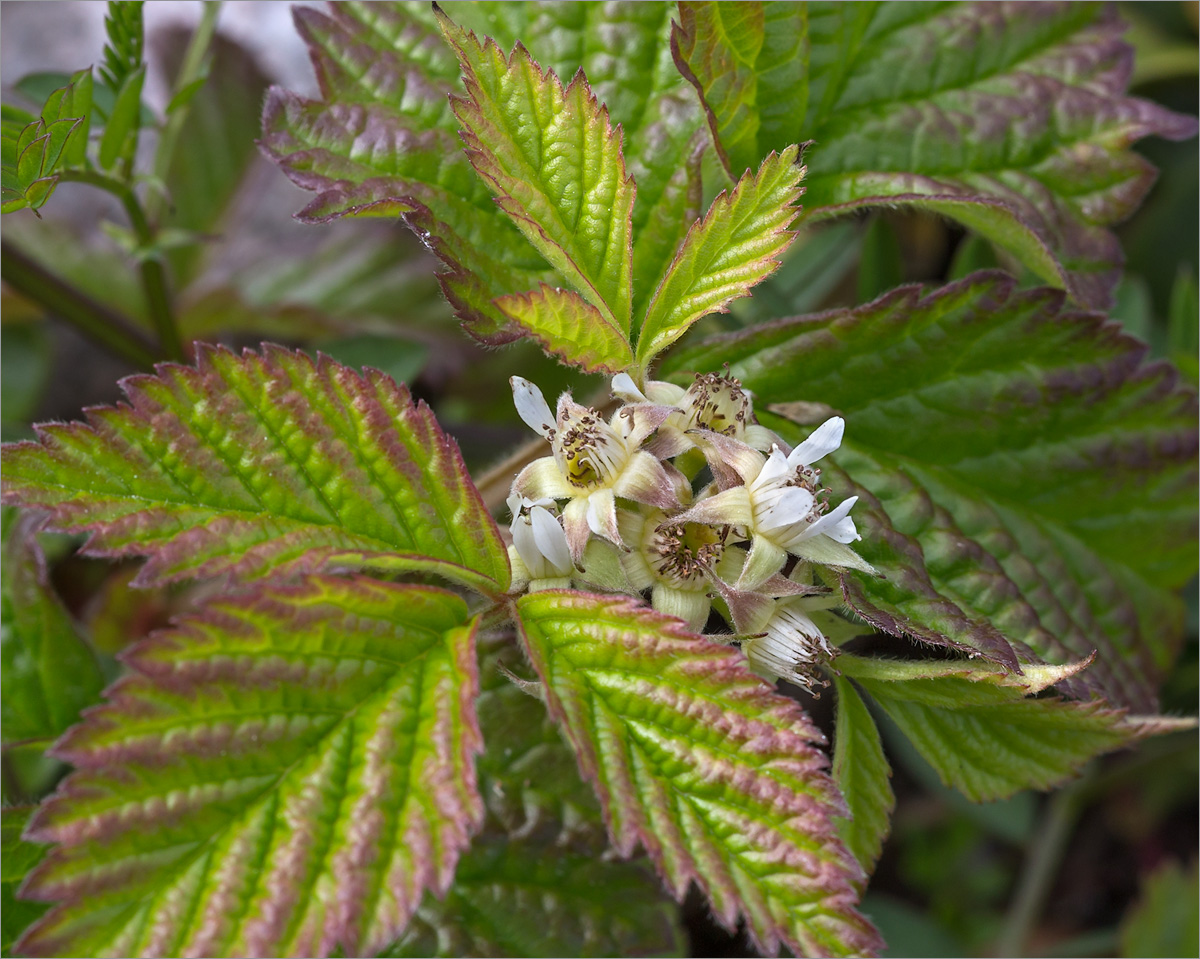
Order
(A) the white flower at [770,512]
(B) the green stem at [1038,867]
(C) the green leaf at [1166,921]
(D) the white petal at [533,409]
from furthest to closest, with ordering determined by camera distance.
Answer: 1. (B) the green stem at [1038,867]
2. (C) the green leaf at [1166,921]
3. (D) the white petal at [533,409]
4. (A) the white flower at [770,512]

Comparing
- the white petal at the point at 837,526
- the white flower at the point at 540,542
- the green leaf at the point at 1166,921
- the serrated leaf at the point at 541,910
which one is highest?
the white flower at the point at 540,542

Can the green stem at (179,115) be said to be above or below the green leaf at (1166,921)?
above

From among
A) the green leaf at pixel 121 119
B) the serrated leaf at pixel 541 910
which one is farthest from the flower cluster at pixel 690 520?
the green leaf at pixel 121 119

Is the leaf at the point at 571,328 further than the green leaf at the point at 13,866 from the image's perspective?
No

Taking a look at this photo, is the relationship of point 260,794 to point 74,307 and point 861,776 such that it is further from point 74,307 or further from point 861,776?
point 74,307

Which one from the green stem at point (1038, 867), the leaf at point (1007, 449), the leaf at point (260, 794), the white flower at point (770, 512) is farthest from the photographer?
the green stem at point (1038, 867)

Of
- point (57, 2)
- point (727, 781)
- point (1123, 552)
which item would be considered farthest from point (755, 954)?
point (57, 2)

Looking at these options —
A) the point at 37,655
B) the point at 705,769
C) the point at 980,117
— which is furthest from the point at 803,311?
the point at 37,655

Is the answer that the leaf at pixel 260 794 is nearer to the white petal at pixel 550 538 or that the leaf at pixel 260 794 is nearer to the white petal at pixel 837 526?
the white petal at pixel 550 538
